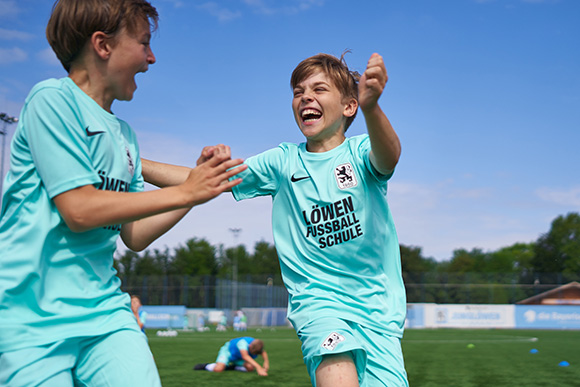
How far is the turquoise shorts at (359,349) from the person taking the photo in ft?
11.1

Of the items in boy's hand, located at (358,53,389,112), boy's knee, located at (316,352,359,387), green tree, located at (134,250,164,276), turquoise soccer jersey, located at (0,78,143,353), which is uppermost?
green tree, located at (134,250,164,276)

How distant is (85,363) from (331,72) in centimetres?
262

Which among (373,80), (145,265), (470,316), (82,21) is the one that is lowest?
(470,316)

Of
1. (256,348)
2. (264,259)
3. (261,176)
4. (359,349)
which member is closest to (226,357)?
(256,348)

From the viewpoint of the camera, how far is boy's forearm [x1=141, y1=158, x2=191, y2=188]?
3.86 metres

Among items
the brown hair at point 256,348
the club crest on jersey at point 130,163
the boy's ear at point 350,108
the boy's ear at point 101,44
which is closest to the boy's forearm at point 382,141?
the boy's ear at point 350,108

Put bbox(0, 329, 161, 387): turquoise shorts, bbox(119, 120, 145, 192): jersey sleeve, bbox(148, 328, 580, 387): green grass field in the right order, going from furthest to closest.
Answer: bbox(148, 328, 580, 387): green grass field, bbox(119, 120, 145, 192): jersey sleeve, bbox(0, 329, 161, 387): turquoise shorts

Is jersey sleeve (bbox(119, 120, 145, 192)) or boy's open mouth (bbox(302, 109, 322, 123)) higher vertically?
boy's open mouth (bbox(302, 109, 322, 123))

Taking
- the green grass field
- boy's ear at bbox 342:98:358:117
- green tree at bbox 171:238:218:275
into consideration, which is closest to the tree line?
green tree at bbox 171:238:218:275

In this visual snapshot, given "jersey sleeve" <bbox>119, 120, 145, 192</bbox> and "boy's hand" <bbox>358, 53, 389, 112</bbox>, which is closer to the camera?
"jersey sleeve" <bbox>119, 120, 145, 192</bbox>

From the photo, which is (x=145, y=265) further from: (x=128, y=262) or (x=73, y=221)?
(x=73, y=221)

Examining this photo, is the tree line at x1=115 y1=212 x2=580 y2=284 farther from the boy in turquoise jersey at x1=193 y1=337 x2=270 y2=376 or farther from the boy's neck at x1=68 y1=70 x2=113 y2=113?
the boy's neck at x1=68 y1=70 x2=113 y2=113

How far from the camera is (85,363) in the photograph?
93.7 inches

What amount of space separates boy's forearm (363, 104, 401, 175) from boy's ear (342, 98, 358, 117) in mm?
731
